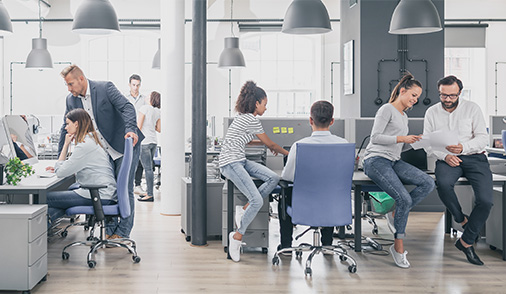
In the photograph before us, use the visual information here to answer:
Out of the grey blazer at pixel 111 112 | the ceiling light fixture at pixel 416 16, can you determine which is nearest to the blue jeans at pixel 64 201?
the grey blazer at pixel 111 112

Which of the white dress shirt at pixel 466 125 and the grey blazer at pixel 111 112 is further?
the grey blazer at pixel 111 112

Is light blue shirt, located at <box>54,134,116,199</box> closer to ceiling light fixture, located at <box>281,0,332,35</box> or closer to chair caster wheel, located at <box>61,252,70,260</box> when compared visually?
chair caster wheel, located at <box>61,252,70,260</box>

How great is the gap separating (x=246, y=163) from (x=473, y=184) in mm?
1727

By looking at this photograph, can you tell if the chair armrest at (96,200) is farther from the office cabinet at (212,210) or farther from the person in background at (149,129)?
the person in background at (149,129)

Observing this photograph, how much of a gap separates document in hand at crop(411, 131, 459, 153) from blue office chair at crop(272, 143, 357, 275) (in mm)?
740

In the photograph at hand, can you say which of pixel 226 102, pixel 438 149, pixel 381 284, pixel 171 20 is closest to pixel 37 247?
pixel 381 284

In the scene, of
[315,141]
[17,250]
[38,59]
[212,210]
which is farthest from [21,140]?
[38,59]

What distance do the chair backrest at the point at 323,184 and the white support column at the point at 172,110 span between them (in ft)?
9.35

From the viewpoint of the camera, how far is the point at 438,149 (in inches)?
159

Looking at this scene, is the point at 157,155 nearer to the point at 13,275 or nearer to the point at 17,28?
the point at 17,28

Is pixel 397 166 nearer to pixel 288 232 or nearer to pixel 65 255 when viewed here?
pixel 288 232

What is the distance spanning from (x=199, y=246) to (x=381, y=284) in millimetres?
1659

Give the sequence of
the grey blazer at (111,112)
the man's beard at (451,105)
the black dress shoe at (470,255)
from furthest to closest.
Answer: the grey blazer at (111,112), the man's beard at (451,105), the black dress shoe at (470,255)

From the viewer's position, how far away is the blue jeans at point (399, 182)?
154 inches
